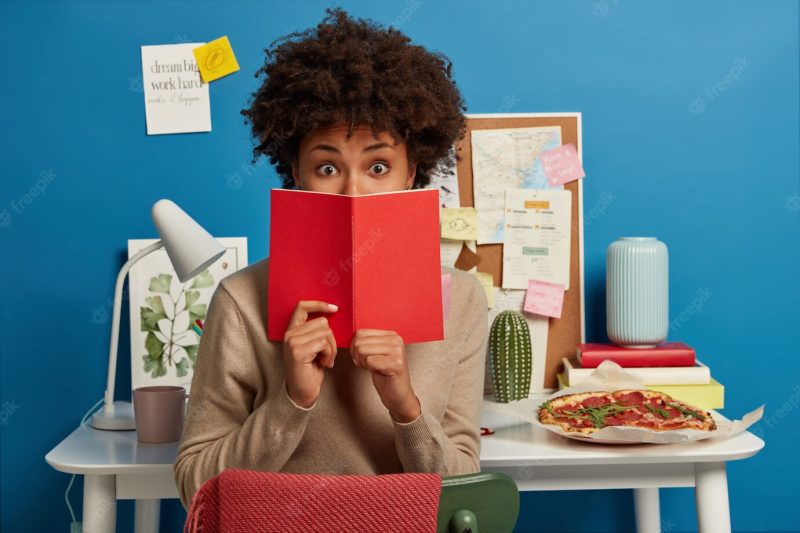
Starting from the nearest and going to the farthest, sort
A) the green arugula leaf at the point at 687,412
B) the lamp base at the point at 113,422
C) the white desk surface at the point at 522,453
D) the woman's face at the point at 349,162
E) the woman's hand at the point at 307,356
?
the woman's hand at the point at 307,356
the woman's face at the point at 349,162
the white desk surface at the point at 522,453
the green arugula leaf at the point at 687,412
the lamp base at the point at 113,422

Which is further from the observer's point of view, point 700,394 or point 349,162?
point 700,394

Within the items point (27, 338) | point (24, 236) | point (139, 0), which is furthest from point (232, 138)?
point (27, 338)

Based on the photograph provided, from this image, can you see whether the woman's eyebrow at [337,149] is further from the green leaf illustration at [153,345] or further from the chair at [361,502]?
the green leaf illustration at [153,345]

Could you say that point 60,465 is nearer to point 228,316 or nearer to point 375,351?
point 228,316

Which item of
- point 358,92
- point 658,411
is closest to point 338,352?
point 358,92

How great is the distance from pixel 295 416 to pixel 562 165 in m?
1.05

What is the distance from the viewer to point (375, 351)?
3.59 ft

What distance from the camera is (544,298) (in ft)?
6.40

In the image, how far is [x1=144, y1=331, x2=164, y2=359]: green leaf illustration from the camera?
193 centimetres

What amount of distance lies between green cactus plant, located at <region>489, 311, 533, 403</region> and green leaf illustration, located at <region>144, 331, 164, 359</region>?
2.31ft

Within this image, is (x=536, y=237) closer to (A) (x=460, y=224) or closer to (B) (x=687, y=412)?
(A) (x=460, y=224)

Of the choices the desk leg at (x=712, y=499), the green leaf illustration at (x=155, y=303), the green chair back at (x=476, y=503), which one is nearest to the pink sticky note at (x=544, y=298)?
the desk leg at (x=712, y=499)

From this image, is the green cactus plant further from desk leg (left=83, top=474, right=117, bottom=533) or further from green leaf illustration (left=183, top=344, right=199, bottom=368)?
desk leg (left=83, top=474, right=117, bottom=533)

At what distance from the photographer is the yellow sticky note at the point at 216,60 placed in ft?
6.32
